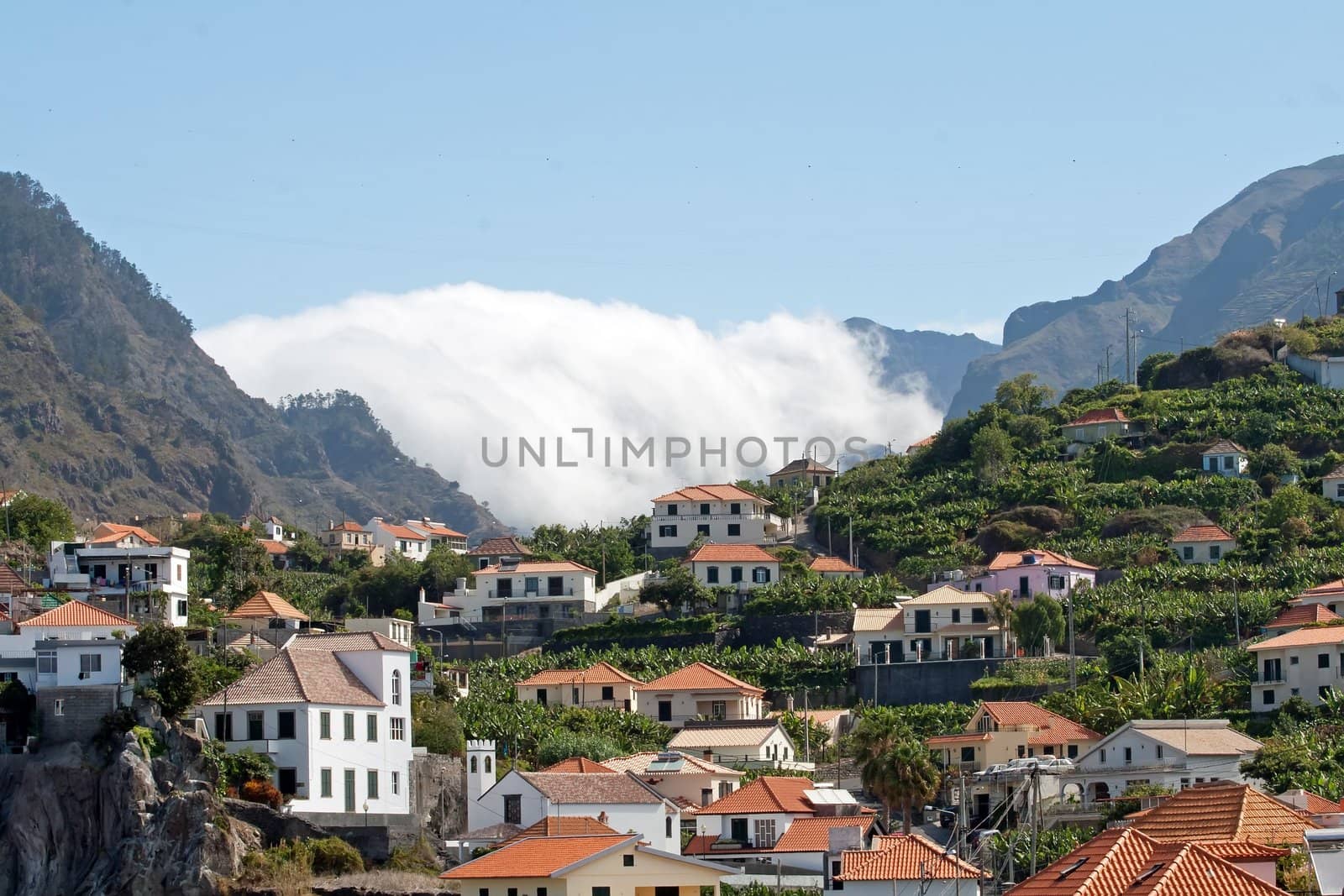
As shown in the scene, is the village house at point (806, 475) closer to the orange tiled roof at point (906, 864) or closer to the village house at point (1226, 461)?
the village house at point (1226, 461)

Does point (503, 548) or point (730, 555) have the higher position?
point (503, 548)

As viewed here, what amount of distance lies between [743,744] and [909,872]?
87.1ft

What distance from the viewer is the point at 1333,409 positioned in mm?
146125

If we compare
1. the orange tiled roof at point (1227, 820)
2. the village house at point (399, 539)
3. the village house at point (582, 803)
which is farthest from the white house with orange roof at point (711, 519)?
the orange tiled roof at point (1227, 820)

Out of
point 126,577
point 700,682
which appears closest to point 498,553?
point 700,682

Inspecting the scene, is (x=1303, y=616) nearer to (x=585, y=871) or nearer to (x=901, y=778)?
(x=901, y=778)

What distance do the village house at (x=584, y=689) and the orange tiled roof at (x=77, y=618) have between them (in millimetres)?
22337

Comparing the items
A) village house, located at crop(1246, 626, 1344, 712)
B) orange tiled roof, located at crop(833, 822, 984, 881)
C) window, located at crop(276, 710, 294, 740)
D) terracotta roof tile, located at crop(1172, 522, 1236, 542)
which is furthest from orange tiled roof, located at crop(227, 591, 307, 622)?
terracotta roof tile, located at crop(1172, 522, 1236, 542)

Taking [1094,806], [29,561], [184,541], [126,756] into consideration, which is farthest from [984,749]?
[184,541]

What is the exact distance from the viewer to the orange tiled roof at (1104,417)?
147 metres

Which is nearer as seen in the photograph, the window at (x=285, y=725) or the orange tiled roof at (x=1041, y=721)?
the window at (x=285, y=725)

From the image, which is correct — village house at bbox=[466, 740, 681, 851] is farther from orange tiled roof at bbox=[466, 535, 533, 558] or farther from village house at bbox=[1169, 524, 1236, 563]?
orange tiled roof at bbox=[466, 535, 533, 558]

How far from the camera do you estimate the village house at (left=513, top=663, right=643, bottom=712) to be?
10012cm

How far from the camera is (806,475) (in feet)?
513
